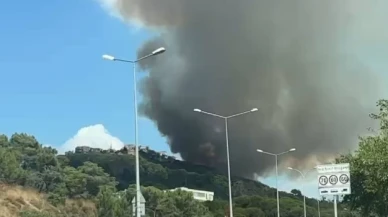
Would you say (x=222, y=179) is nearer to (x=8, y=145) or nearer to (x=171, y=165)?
(x=171, y=165)

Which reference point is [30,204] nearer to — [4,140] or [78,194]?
[78,194]

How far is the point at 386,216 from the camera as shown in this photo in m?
55.1

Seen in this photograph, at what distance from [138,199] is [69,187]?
80.4 meters

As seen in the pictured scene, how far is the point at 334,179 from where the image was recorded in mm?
22562

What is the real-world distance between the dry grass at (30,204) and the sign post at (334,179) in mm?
50255

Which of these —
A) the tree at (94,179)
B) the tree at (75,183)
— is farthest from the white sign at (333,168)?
the tree at (94,179)

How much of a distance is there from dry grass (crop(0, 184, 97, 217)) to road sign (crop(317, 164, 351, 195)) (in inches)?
1979

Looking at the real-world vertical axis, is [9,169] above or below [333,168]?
above

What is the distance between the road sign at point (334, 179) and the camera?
22.4 metres

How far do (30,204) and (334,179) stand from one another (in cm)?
6097

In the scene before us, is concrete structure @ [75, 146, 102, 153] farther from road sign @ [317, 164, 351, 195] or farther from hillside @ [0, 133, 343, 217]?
road sign @ [317, 164, 351, 195]

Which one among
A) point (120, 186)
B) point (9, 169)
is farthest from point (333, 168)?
point (120, 186)

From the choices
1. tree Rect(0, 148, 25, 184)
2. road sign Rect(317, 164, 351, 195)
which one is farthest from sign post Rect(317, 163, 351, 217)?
tree Rect(0, 148, 25, 184)

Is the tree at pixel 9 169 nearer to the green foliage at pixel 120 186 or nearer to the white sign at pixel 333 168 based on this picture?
the green foliage at pixel 120 186
